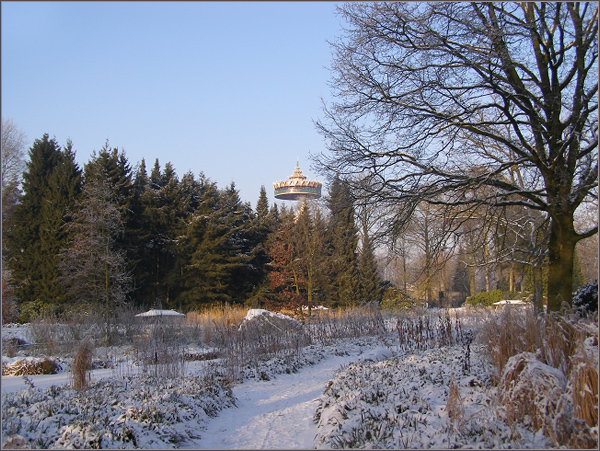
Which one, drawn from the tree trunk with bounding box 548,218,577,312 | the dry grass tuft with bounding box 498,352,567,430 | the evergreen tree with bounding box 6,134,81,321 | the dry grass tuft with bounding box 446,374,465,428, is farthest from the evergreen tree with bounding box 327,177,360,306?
the dry grass tuft with bounding box 498,352,567,430

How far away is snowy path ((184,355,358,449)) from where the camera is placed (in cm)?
510

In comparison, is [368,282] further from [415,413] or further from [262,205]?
[415,413]

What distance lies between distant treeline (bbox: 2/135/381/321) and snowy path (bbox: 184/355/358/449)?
13306mm

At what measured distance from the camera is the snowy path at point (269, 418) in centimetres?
510

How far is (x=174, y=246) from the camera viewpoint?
2886 centimetres

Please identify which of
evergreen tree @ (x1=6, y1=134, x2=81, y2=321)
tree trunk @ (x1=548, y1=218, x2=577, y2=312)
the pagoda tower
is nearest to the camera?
tree trunk @ (x1=548, y1=218, x2=577, y2=312)

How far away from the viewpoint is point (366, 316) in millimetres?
16125

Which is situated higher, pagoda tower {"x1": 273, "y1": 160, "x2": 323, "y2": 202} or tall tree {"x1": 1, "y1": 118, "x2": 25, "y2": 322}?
pagoda tower {"x1": 273, "y1": 160, "x2": 323, "y2": 202}

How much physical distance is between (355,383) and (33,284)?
22.2 meters

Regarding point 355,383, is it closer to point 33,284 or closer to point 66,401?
point 66,401

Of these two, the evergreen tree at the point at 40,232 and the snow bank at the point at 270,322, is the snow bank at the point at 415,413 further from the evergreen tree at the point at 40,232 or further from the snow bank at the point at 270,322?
the evergreen tree at the point at 40,232

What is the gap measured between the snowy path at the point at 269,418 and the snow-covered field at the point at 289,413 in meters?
Answer: 0.02

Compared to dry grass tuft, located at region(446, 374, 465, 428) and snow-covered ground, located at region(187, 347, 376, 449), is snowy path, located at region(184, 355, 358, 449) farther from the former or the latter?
dry grass tuft, located at region(446, 374, 465, 428)

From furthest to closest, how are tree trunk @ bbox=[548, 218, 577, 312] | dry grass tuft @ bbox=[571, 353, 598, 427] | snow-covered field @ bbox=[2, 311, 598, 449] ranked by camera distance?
tree trunk @ bbox=[548, 218, 577, 312]
snow-covered field @ bbox=[2, 311, 598, 449]
dry grass tuft @ bbox=[571, 353, 598, 427]
